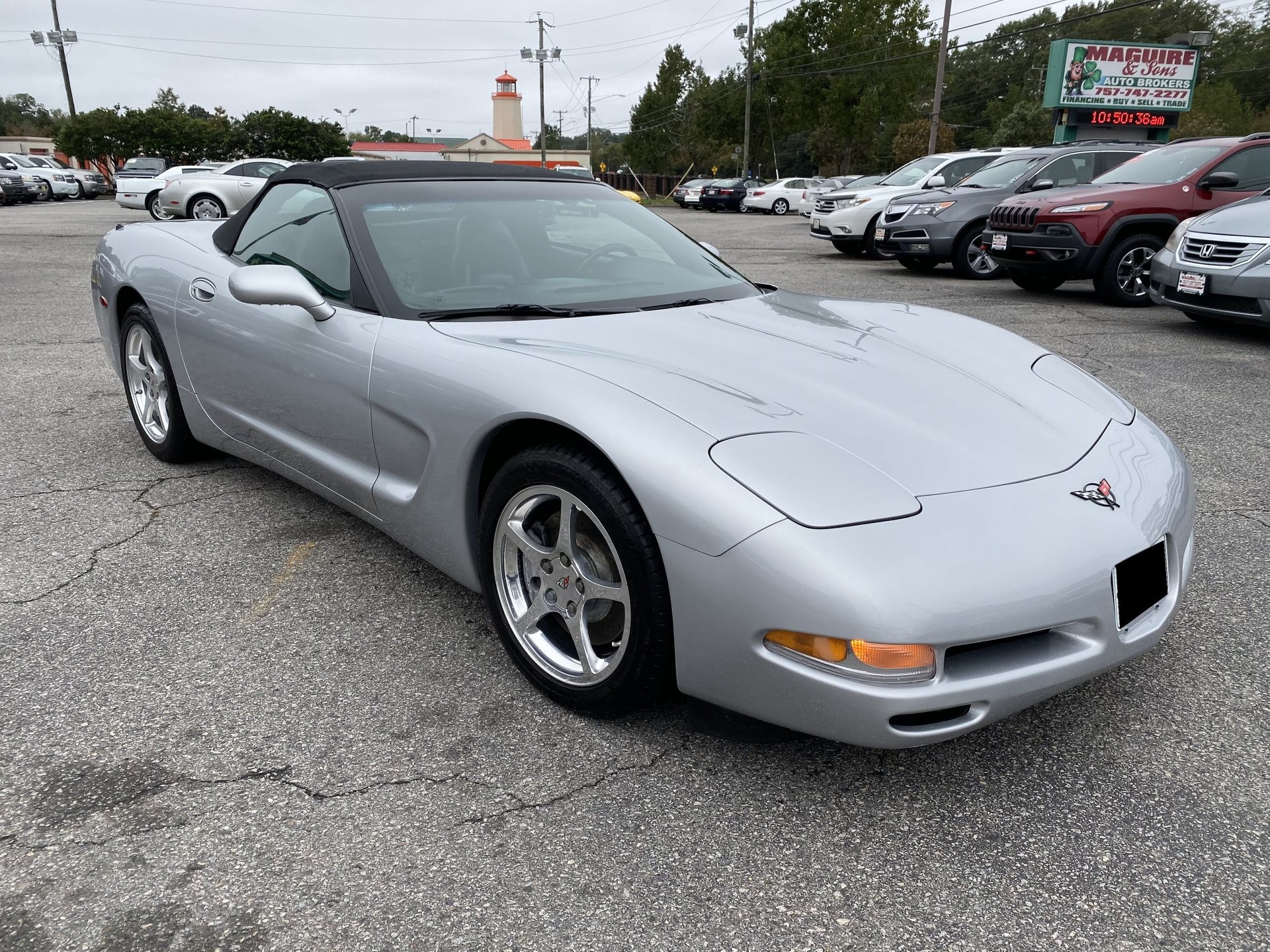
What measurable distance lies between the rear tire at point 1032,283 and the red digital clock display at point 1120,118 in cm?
1452

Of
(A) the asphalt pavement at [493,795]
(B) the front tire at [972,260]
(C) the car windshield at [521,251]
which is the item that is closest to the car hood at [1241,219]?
(B) the front tire at [972,260]

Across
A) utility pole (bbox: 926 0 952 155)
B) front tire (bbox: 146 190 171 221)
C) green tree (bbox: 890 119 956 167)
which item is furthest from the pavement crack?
green tree (bbox: 890 119 956 167)

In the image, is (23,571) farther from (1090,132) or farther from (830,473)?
(1090,132)

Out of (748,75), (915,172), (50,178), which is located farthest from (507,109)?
(915,172)

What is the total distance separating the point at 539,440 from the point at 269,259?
5.65ft

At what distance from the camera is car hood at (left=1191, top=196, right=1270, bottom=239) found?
22.5ft

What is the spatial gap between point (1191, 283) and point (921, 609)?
6.67 metres

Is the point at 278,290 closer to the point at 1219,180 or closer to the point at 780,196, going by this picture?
the point at 1219,180

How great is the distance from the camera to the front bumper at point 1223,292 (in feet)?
21.8

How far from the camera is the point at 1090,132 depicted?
2294cm

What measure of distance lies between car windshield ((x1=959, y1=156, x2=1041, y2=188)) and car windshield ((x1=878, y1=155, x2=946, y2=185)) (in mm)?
2334

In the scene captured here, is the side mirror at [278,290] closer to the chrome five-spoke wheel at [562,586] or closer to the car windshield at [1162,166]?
the chrome five-spoke wheel at [562,586]

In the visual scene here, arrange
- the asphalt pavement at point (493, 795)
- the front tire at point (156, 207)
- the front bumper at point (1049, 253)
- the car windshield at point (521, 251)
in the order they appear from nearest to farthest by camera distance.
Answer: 1. the asphalt pavement at point (493, 795)
2. the car windshield at point (521, 251)
3. the front bumper at point (1049, 253)
4. the front tire at point (156, 207)

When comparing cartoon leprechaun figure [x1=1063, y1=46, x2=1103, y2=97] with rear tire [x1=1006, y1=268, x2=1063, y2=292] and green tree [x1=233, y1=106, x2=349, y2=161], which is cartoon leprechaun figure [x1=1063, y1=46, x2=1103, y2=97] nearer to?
rear tire [x1=1006, y1=268, x2=1063, y2=292]
